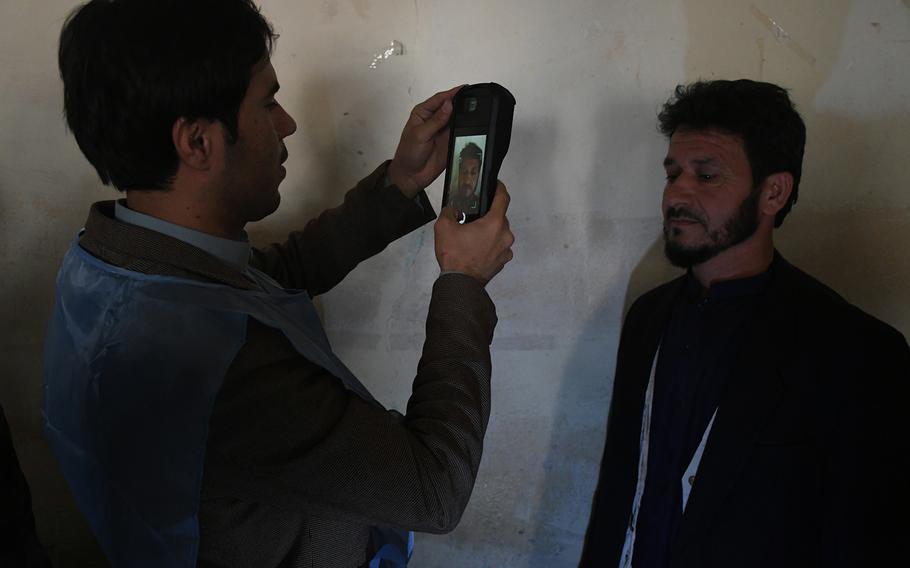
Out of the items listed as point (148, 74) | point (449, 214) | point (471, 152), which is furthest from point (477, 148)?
point (148, 74)

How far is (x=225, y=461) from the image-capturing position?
0.67 m

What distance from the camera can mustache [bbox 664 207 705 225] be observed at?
3.53 feet

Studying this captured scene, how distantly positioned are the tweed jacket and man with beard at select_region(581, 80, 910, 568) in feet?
1.49

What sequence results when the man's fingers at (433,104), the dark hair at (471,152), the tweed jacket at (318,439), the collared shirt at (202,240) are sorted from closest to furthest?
the tweed jacket at (318,439) < the collared shirt at (202,240) < the dark hair at (471,152) < the man's fingers at (433,104)

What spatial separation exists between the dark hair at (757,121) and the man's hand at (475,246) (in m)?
0.51

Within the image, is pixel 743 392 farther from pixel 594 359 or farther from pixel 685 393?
pixel 594 359

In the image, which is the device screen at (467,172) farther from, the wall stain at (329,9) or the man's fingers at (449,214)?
the wall stain at (329,9)

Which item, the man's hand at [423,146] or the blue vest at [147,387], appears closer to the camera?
the blue vest at [147,387]

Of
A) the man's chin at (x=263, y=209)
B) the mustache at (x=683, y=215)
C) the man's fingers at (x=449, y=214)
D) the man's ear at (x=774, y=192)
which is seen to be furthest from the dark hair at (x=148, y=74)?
the man's ear at (x=774, y=192)

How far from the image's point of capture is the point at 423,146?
1.04 m

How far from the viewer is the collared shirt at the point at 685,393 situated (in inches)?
40.4

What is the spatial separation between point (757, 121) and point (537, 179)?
0.42 m

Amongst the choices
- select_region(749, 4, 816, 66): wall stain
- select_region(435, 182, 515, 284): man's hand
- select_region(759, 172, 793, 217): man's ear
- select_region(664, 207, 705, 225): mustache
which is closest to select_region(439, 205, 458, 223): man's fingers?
select_region(435, 182, 515, 284): man's hand

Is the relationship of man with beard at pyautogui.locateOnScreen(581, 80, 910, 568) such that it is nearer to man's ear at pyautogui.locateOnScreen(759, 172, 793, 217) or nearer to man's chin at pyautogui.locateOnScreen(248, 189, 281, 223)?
man's ear at pyautogui.locateOnScreen(759, 172, 793, 217)
